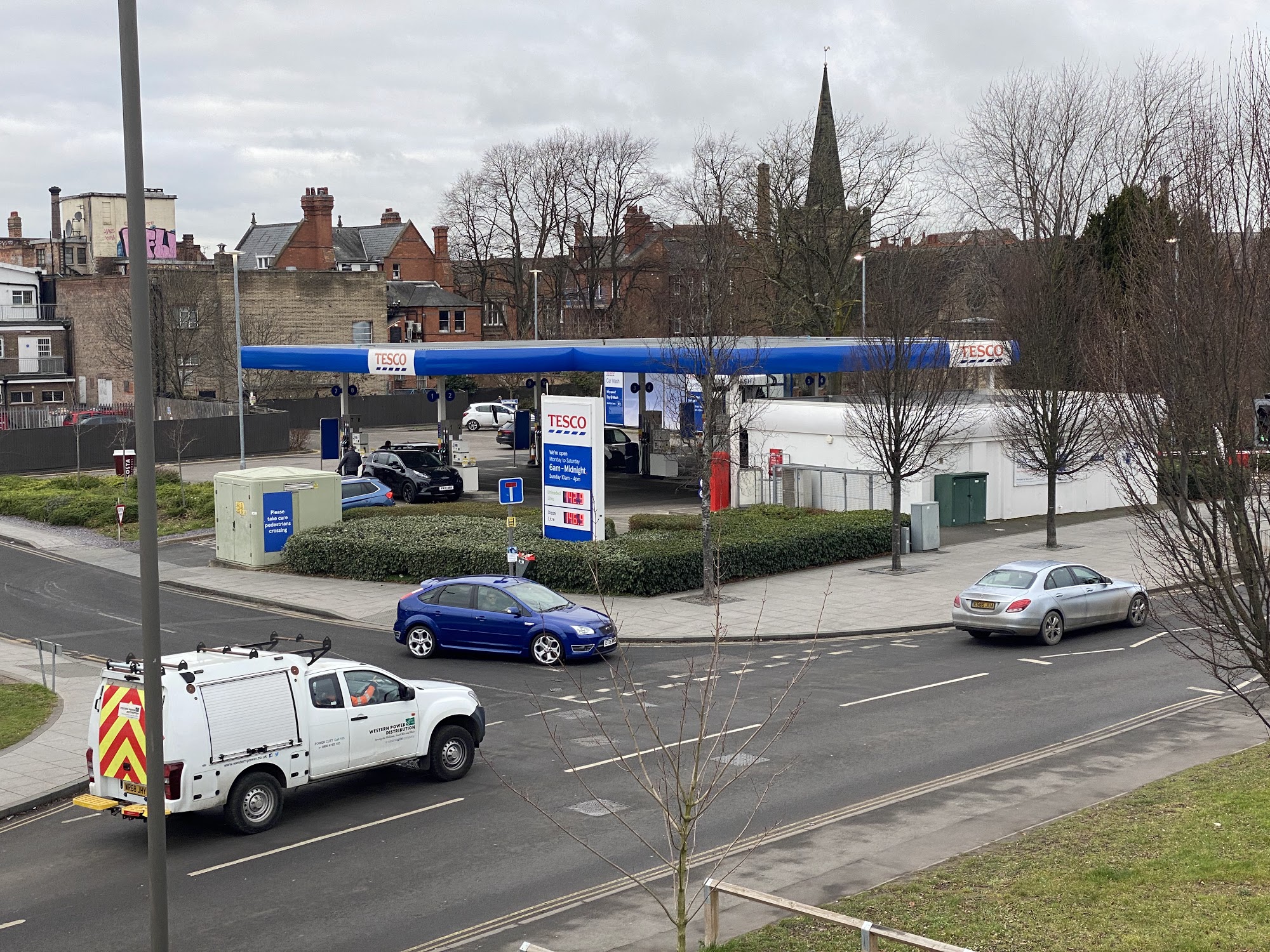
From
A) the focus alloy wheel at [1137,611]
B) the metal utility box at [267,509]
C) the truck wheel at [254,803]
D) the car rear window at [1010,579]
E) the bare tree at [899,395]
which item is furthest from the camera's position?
the metal utility box at [267,509]

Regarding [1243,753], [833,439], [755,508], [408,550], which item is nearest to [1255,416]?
[1243,753]

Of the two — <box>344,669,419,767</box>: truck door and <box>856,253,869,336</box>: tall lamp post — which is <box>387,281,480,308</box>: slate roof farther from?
<box>344,669,419,767</box>: truck door

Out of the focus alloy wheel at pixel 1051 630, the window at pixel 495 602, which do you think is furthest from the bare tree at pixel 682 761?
the focus alloy wheel at pixel 1051 630

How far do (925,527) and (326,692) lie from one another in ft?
70.9

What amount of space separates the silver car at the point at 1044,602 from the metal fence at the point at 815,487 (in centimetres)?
1107

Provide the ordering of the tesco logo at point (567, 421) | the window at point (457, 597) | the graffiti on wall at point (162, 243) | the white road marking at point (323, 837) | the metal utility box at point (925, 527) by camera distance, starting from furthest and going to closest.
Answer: the graffiti on wall at point (162, 243)
the metal utility box at point (925, 527)
the tesco logo at point (567, 421)
the window at point (457, 597)
the white road marking at point (323, 837)

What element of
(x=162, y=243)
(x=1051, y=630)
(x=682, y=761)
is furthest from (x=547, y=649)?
(x=162, y=243)

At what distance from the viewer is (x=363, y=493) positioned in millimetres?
38188

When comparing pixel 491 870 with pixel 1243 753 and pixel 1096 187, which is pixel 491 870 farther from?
pixel 1096 187

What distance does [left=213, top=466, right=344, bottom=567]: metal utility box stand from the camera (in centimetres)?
3219

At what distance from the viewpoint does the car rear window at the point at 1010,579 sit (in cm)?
2348

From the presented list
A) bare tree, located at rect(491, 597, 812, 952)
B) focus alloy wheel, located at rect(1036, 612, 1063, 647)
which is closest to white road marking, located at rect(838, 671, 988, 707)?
bare tree, located at rect(491, 597, 812, 952)

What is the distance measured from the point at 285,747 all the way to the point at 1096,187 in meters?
47.5

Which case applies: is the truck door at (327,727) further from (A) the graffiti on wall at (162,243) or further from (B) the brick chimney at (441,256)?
(B) the brick chimney at (441,256)
